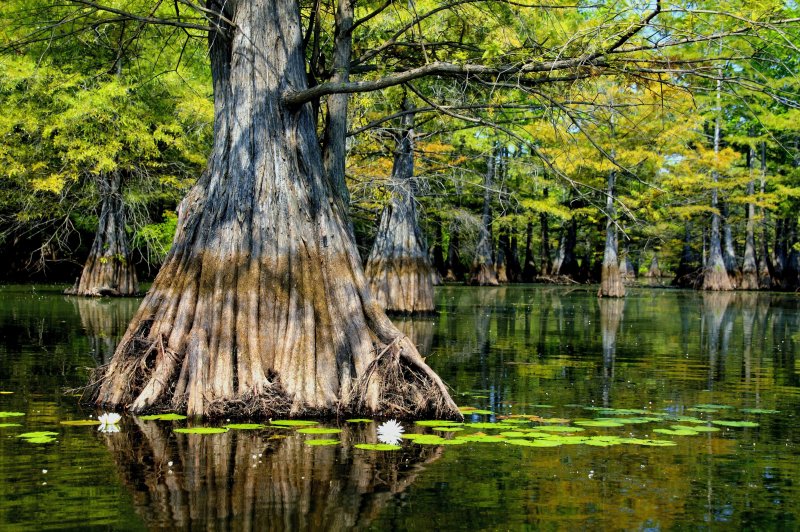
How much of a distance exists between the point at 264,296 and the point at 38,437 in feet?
7.47

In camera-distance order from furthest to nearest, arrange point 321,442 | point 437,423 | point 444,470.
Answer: point 437,423
point 321,442
point 444,470

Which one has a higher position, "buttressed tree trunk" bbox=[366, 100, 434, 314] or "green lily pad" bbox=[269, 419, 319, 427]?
"buttressed tree trunk" bbox=[366, 100, 434, 314]

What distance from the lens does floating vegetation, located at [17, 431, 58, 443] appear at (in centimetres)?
690

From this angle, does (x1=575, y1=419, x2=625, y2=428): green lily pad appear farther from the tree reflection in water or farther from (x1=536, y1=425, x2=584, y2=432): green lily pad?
the tree reflection in water

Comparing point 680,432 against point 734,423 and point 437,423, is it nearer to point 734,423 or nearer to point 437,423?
point 734,423

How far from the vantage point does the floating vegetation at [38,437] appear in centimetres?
690

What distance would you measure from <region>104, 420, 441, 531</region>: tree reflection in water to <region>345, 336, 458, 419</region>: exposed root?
2.18 ft

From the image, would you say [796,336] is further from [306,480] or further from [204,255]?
[306,480]

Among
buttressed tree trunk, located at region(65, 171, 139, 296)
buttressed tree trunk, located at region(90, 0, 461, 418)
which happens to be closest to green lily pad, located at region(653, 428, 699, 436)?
buttressed tree trunk, located at region(90, 0, 461, 418)

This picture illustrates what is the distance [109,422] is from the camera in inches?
285

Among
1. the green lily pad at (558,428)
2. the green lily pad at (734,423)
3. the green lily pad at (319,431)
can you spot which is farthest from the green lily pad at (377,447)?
the green lily pad at (734,423)

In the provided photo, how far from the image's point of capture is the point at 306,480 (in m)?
5.79

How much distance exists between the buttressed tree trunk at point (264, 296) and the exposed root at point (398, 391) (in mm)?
12

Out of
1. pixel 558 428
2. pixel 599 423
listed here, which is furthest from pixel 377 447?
pixel 599 423
